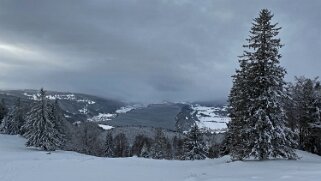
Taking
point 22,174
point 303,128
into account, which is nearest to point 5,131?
point 303,128

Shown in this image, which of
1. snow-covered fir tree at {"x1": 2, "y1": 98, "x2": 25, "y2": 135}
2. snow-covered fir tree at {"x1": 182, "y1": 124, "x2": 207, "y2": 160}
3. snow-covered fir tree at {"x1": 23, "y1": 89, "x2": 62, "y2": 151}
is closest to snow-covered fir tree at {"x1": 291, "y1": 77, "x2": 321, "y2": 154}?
snow-covered fir tree at {"x1": 182, "y1": 124, "x2": 207, "y2": 160}

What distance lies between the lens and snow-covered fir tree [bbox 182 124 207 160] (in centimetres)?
6456

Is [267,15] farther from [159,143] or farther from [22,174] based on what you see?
[159,143]

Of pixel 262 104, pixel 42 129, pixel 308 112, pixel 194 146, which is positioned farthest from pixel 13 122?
pixel 262 104

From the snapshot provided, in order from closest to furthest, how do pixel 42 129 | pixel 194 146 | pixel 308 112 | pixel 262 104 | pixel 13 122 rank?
pixel 262 104 < pixel 308 112 < pixel 194 146 < pixel 42 129 < pixel 13 122

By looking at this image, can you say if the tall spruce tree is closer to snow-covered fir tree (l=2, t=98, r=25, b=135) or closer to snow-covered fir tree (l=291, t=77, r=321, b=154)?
snow-covered fir tree (l=291, t=77, r=321, b=154)

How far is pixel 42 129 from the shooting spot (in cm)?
7106

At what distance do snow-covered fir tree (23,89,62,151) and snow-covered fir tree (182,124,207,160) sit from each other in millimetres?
22861

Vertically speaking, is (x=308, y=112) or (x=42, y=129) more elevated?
(x=308, y=112)

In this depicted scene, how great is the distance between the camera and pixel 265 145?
32.8 meters

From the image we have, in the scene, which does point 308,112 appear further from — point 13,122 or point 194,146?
point 13,122

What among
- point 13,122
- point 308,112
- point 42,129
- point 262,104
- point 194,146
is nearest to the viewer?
point 262,104

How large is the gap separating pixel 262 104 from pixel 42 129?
47.4 metres

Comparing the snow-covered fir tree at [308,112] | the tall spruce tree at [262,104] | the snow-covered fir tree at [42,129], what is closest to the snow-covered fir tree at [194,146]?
the snow-covered fir tree at [308,112]
